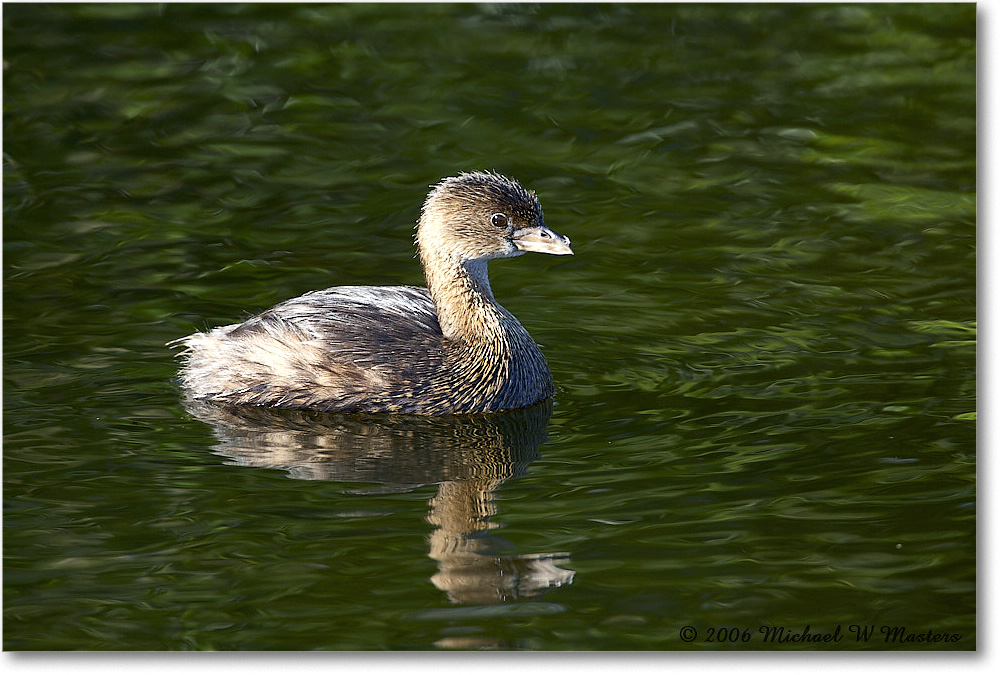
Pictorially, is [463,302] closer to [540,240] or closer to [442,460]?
[540,240]

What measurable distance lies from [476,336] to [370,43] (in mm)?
3379

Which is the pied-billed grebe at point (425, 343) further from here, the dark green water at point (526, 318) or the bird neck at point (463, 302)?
the dark green water at point (526, 318)

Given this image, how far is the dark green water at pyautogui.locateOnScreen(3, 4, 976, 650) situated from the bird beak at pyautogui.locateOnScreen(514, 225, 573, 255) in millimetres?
759

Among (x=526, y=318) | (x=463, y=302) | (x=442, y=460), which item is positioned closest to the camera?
(x=442, y=460)

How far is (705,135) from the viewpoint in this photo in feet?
34.6

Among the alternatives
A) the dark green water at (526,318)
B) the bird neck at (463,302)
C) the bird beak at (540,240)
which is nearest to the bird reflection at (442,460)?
the dark green water at (526,318)

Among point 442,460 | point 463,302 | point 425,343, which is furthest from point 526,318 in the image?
point 442,460

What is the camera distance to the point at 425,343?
809 centimetres

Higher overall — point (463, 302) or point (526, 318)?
point (463, 302)

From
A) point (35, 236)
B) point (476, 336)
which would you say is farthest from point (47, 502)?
point (35, 236)

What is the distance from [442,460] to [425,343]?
849mm

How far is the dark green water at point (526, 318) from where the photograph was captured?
621 cm

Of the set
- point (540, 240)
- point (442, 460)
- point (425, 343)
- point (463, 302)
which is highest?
point (540, 240)

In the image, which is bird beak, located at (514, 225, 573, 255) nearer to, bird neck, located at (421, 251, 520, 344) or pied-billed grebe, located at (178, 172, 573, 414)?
pied-billed grebe, located at (178, 172, 573, 414)
